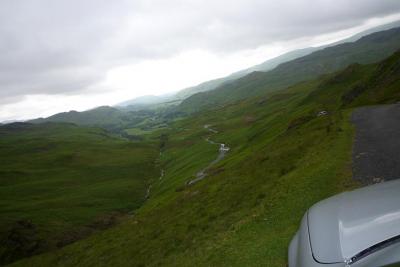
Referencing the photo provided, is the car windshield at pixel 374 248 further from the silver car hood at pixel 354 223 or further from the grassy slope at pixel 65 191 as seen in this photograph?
the grassy slope at pixel 65 191

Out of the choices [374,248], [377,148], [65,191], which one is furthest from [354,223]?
[65,191]

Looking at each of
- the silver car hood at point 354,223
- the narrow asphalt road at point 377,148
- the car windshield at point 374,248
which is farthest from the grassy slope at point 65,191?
the car windshield at point 374,248

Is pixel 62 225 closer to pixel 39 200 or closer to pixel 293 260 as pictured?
pixel 39 200

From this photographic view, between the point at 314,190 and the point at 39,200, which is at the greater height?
the point at 314,190

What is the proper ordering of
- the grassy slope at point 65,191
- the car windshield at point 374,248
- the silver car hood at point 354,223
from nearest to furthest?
the car windshield at point 374,248
the silver car hood at point 354,223
the grassy slope at point 65,191

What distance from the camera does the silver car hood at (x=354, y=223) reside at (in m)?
5.40

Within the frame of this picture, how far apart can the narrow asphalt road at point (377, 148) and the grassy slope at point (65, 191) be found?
60.2 meters

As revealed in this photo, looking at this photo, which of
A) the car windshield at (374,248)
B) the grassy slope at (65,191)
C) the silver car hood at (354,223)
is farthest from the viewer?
the grassy slope at (65,191)

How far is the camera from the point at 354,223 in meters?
5.95

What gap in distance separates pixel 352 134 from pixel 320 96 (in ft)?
286

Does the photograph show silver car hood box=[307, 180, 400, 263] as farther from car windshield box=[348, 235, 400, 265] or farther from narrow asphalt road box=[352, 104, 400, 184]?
narrow asphalt road box=[352, 104, 400, 184]

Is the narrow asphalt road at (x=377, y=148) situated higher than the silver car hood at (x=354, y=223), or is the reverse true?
the silver car hood at (x=354, y=223)

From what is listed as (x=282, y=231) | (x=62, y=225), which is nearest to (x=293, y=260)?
(x=282, y=231)

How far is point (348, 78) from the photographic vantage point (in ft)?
399
